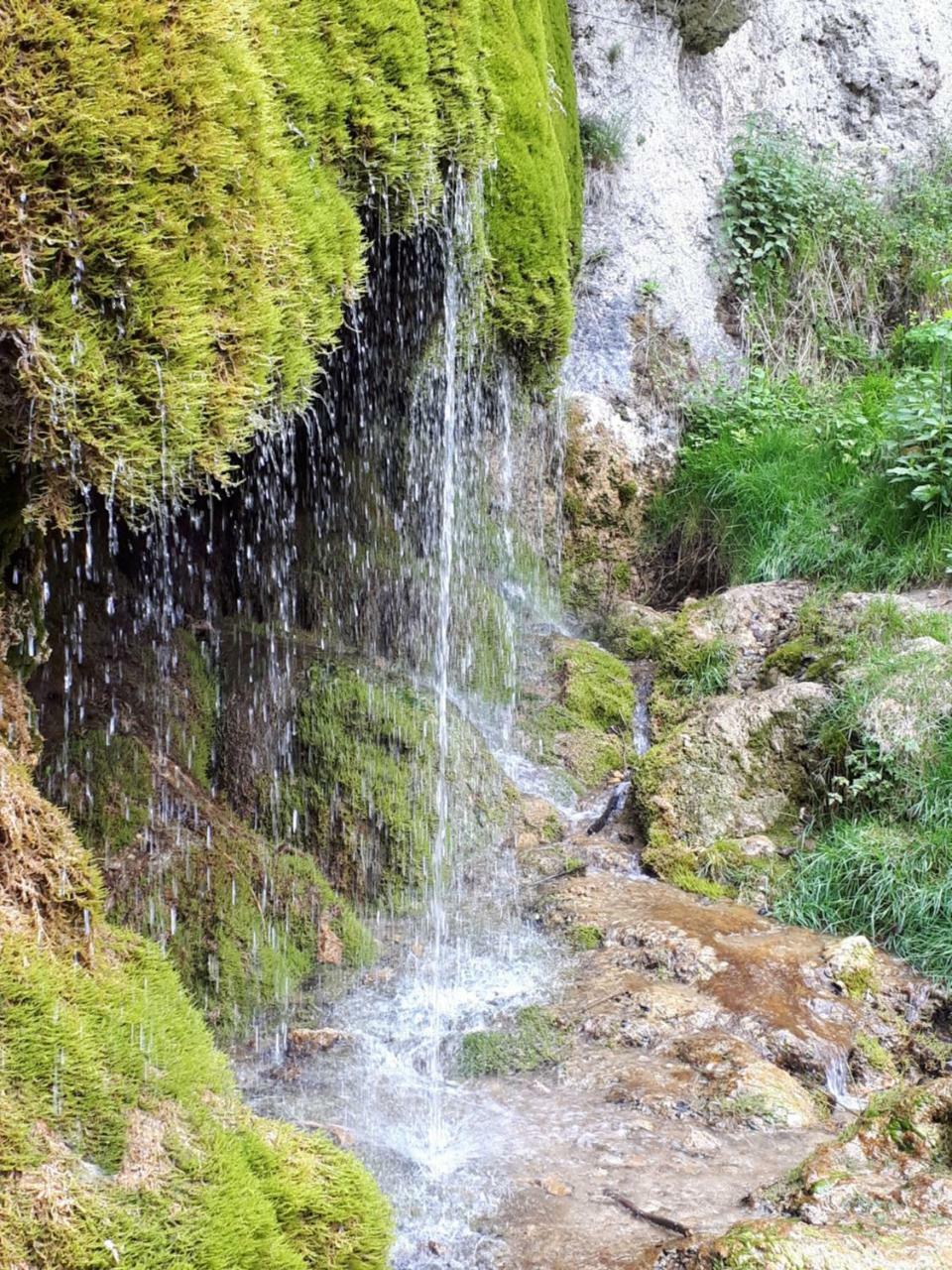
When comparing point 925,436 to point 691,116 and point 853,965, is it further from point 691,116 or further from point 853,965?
point 691,116

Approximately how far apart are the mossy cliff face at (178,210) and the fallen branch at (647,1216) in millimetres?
2279

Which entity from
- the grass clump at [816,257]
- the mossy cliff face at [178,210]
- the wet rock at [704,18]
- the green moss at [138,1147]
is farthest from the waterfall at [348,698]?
the wet rock at [704,18]

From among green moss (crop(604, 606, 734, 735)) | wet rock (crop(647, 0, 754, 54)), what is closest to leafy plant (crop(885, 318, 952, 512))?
green moss (crop(604, 606, 734, 735))

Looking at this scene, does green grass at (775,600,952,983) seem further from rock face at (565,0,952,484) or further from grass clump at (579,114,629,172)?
grass clump at (579,114,629,172)

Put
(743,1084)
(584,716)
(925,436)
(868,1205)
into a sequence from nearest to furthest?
1. (868,1205)
2. (743,1084)
3. (584,716)
4. (925,436)

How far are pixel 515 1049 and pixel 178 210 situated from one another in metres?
3.08

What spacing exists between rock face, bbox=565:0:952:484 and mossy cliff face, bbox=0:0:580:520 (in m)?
6.23

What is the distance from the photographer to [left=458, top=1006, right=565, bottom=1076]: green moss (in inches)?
154

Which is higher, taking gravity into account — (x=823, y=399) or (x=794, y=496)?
(x=823, y=399)

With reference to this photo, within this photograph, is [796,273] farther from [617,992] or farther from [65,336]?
[65,336]

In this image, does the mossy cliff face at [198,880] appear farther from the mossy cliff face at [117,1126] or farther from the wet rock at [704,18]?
the wet rock at [704,18]

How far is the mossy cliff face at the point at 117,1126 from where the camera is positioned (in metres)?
1.75

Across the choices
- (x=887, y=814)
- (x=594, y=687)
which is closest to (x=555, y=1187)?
(x=887, y=814)

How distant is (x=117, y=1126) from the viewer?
1.89m
